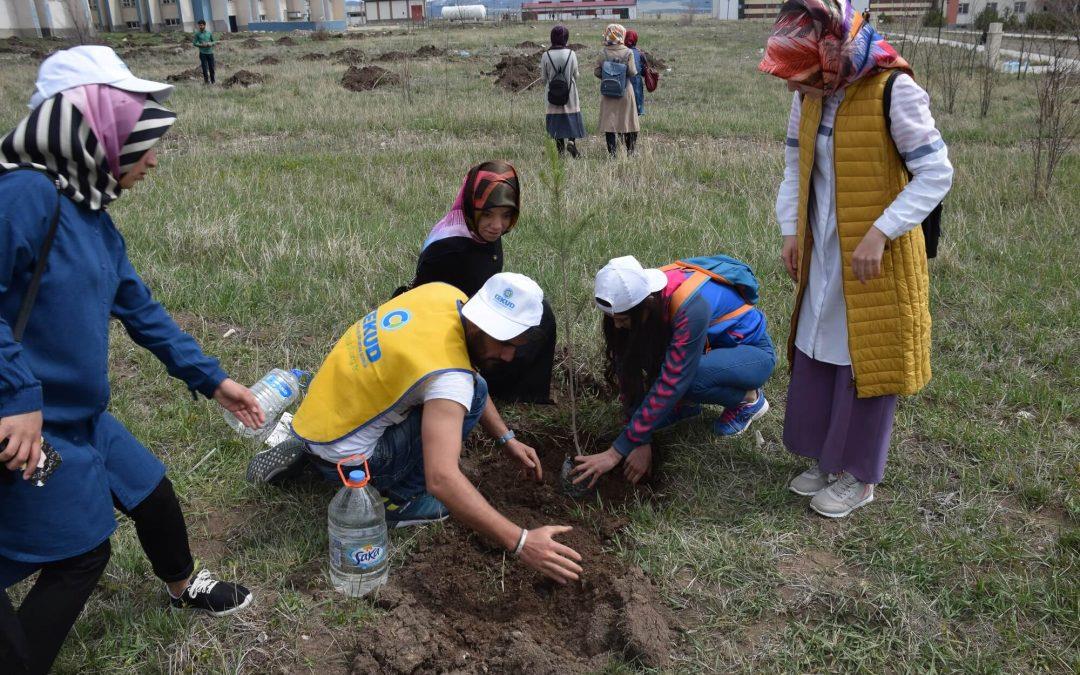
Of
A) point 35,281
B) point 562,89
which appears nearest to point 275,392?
point 35,281

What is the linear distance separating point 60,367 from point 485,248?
205 cm

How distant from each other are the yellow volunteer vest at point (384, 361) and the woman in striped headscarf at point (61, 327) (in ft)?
2.38

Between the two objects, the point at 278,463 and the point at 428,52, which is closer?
the point at 278,463

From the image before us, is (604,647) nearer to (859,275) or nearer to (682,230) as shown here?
(859,275)

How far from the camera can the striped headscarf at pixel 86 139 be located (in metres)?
1.72

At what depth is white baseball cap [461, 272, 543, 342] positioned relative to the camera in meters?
2.31

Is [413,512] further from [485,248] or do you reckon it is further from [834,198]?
[834,198]

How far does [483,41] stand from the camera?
2747 cm

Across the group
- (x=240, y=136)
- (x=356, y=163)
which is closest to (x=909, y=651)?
(x=356, y=163)

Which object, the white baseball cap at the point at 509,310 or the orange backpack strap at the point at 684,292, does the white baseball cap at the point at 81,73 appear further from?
the orange backpack strap at the point at 684,292

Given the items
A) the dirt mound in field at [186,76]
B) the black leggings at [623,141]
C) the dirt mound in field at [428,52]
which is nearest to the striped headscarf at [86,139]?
the black leggings at [623,141]

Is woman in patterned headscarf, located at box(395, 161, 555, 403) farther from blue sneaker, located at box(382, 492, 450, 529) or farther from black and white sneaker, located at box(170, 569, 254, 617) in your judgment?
black and white sneaker, located at box(170, 569, 254, 617)

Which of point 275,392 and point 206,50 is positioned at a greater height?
point 206,50

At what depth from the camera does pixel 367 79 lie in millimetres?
15961
